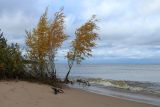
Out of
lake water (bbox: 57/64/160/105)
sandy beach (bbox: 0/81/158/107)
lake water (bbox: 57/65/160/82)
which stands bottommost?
sandy beach (bbox: 0/81/158/107)

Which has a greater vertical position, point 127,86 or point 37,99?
point 127,86

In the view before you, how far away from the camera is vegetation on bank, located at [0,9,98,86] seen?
2214 cm

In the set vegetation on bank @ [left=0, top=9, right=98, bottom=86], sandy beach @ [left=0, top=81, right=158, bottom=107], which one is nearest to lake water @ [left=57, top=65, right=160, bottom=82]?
vegetation on bank @ [left=0, top=9, right=98, bottom=86]

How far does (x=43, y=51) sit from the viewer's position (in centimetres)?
2508

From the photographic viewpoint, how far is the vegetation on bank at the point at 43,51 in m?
22.1

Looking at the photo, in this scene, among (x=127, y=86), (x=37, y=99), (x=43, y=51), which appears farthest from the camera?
(x=127, y=86)

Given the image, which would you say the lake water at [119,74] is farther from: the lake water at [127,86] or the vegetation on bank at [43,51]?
the vegetation on bank at [43,51]

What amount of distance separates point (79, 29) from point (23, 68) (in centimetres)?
574

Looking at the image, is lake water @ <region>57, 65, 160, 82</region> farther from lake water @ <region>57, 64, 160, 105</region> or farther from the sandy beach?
the sandy beach

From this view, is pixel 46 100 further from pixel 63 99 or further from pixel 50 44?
pixel 50 44

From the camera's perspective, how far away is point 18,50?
2359 cm

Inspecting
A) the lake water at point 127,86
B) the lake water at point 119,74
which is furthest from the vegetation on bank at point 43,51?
the lake water at point 119,74

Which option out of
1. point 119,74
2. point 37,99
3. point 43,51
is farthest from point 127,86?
point 119,74

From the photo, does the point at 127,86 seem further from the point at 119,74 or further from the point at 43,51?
the point at 119,74
